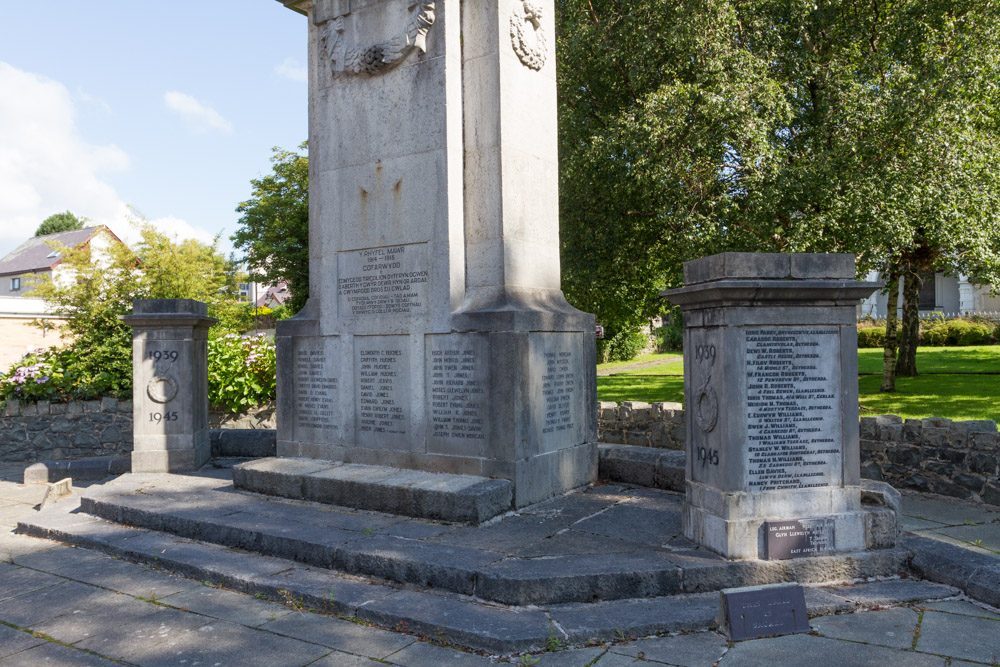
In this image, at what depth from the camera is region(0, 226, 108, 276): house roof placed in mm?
51438

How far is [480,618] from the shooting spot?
13.4 ft

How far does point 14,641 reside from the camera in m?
4.14

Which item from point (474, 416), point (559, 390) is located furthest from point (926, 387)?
point (474, 416)

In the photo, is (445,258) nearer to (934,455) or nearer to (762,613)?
(762,613)

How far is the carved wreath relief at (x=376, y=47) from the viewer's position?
6664mm

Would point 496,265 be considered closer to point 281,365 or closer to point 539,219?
point 539,219

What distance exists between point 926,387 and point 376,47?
1494 centimetres

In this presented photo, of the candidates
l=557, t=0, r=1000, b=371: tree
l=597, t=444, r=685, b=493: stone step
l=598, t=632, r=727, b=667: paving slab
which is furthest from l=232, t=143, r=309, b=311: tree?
l=598, t=632, r=727, b=667: paving slab

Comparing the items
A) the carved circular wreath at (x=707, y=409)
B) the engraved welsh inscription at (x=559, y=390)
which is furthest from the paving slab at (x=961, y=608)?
the engraved welsh inscription at (x=559, y=390)

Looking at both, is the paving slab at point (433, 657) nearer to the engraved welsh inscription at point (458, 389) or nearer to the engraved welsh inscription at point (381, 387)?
the engraved welsh inscription at point (458, 389)

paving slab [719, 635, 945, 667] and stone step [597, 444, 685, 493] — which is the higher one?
stone step [597, 444, 685, 493]

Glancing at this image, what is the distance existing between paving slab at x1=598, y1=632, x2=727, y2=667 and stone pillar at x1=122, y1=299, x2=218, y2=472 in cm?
653

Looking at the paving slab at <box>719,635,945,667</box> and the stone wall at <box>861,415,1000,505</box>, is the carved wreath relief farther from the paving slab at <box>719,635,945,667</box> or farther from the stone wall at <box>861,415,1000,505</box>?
the stone wall at <box>861,415,1000,505</box>

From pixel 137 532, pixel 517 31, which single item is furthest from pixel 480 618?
pixel 517 31
